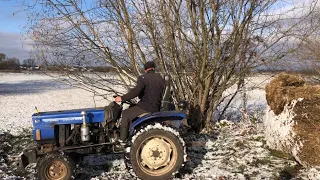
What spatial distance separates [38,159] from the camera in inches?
209

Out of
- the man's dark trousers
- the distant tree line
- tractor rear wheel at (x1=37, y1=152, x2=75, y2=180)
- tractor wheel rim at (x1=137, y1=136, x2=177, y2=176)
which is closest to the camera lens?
tractor rear wheel at (x1=37, y1=152, x2=75, y2=180)

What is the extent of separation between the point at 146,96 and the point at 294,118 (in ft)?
8.66

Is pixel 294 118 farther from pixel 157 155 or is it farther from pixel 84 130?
pixel 84 130

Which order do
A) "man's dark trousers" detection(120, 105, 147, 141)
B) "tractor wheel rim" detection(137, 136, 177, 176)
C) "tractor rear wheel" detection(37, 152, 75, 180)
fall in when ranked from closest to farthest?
1. "tractor rear wheel" detection(37, 152, 75, 180)
2. "tractor wheel rim" detection(137, 136, 177, 176)
3. "man's dark trousers" detection(120, 105, 147, 141)

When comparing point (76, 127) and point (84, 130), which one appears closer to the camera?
point (84, 130)

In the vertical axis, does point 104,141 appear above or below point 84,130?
below

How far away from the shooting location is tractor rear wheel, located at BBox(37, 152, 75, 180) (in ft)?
16.6

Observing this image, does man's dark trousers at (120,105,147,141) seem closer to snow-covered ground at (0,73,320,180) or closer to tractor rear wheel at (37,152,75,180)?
snow-covered ground at (0,73,320,180)

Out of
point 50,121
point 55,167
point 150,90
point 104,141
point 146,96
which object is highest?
point 150,90

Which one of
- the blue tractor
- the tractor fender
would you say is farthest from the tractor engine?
the tractor fender

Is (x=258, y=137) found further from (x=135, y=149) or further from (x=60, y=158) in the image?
(x=60, y=158)

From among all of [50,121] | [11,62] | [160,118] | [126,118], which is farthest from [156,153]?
[11,62]

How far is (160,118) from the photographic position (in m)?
5.45

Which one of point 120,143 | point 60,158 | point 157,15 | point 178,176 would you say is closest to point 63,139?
point 60,158
